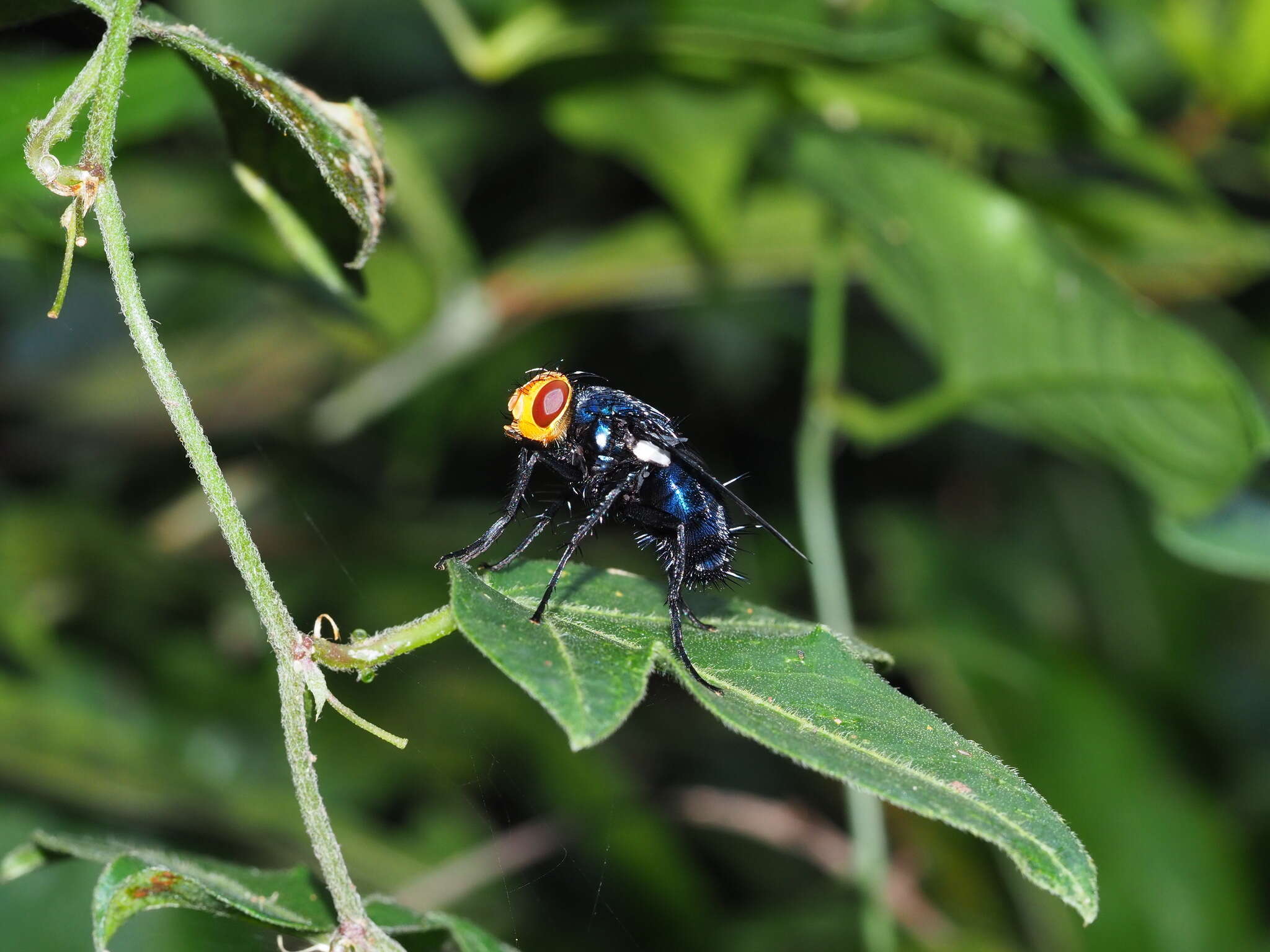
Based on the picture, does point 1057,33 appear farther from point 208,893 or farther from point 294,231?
point 208,893

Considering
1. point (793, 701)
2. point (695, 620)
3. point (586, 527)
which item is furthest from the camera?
point (586, 527)

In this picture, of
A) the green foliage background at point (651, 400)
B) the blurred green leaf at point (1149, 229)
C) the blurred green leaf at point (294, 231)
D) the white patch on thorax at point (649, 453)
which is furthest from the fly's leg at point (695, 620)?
the blurred green leaf at point (1149, 229)

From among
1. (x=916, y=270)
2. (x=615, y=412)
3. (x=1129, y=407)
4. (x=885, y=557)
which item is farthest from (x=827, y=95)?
(x=885, y=557)

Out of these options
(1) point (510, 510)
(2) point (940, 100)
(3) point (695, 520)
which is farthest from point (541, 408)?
(2) point (940, 100)

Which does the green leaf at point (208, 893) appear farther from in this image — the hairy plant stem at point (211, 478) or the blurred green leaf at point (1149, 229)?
the blurred green leaf at point (1149, 229)

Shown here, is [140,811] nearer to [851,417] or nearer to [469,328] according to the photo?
[469,328]

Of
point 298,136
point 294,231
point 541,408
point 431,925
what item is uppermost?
point 298,136

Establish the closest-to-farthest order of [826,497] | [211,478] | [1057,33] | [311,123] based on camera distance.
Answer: [211,478], [311,123], [1057,33], [826,497]

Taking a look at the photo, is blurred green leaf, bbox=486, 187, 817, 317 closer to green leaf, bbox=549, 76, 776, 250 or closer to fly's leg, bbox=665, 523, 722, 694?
green leaf, bbox=549, 76, 776, 250
